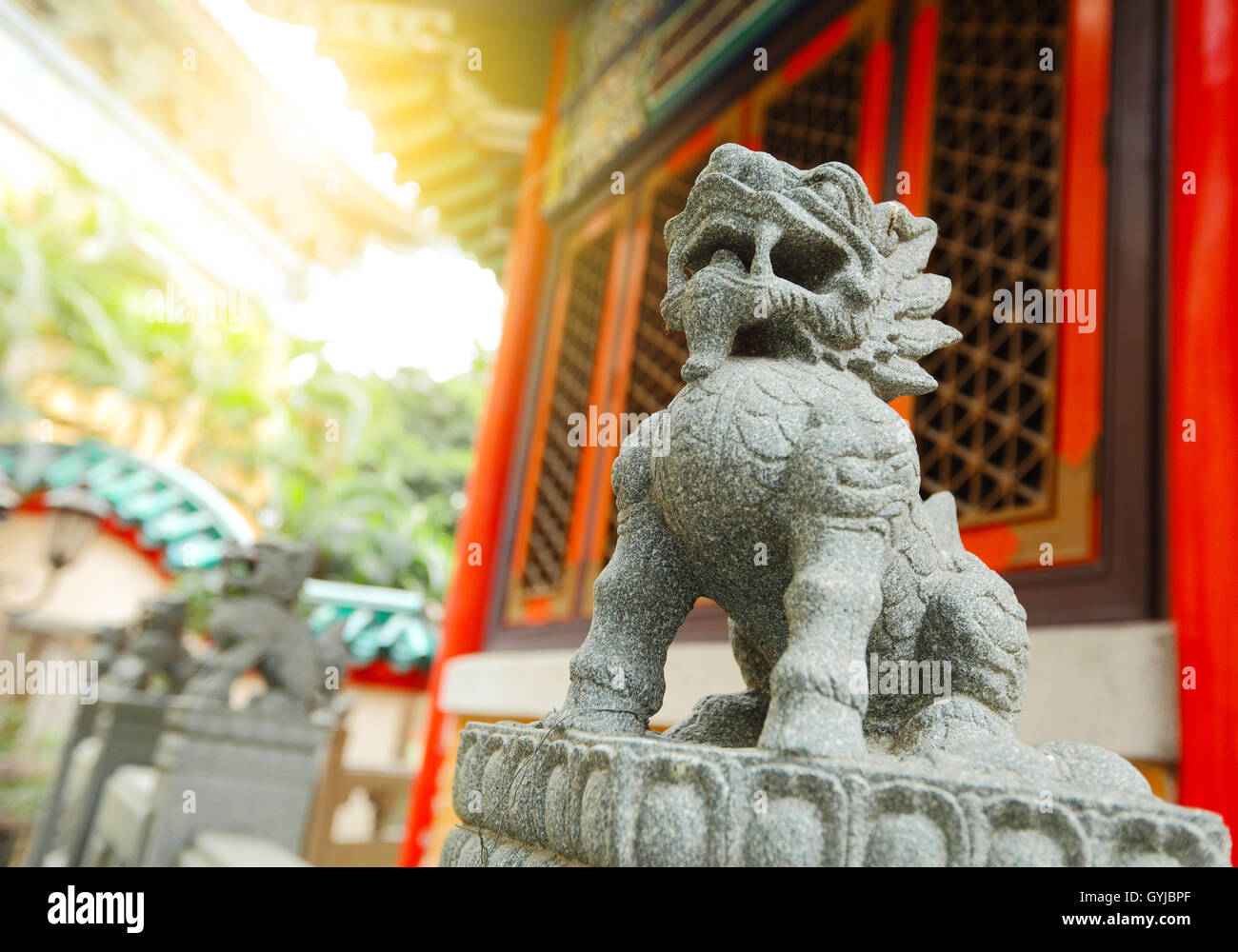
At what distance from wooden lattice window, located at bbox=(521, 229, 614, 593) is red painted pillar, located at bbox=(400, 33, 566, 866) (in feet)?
1.28

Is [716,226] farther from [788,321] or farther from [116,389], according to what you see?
[116,389]

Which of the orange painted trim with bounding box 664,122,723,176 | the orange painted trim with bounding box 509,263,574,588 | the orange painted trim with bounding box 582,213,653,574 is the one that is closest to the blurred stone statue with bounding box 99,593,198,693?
the orange painted trim with bounding box 509,263,574,588

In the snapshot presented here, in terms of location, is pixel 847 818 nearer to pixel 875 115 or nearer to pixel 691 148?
pixel 875 115

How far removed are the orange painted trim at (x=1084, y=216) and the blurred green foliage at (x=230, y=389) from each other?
7.91 meters

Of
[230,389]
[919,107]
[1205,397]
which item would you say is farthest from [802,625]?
[230,389]

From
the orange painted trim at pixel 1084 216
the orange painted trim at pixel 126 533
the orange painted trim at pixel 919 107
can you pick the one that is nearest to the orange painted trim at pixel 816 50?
the orange painted trim at pixel 919 107

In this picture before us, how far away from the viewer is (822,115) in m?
3.45

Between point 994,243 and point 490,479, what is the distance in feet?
10.2

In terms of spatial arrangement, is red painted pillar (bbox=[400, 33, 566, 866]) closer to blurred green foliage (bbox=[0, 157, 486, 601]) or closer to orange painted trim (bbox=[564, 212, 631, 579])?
orange painted trim (bbox=[564, 212, 631, 579])

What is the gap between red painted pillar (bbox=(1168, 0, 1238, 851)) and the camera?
1.65 meters

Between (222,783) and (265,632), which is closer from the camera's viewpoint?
(222,783)

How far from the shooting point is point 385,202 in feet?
42.7

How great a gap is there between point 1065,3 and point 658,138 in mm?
2105

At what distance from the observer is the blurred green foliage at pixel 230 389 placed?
8.89 meters
